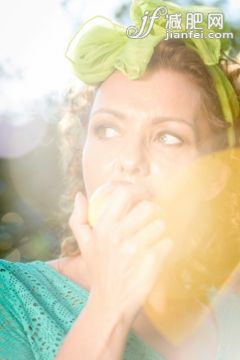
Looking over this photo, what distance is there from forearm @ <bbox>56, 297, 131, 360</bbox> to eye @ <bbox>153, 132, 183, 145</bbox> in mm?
319

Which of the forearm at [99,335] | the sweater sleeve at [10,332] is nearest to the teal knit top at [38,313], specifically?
the sweater sleeve at [10,332]

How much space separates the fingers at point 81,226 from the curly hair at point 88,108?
229mm

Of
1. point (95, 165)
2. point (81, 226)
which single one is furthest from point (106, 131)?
point (81, 226)

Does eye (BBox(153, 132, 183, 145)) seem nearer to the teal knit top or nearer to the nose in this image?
the nose

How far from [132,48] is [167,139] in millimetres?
133

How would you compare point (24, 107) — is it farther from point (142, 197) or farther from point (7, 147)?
point (142, 197)

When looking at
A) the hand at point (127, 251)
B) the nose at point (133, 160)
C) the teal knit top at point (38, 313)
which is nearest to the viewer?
the hand at point (127, 251)

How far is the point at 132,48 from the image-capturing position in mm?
788

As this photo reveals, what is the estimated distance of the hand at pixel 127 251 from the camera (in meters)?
0.53

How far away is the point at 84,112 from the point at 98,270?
387 mm

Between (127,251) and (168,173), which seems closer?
(127,251)

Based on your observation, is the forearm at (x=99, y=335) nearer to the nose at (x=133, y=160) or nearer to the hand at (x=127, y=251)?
the hand at (x=127, y=251)

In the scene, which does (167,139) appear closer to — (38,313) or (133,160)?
(133,160)

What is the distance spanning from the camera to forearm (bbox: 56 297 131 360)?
542 millimetres
